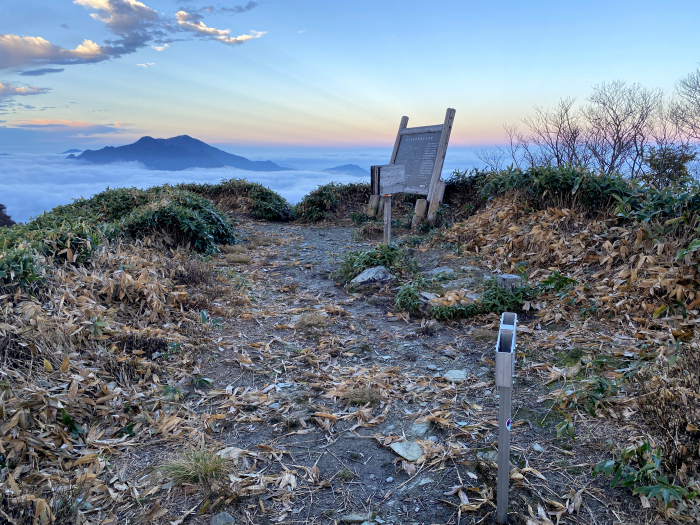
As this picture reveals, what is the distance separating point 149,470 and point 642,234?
5.55 metres

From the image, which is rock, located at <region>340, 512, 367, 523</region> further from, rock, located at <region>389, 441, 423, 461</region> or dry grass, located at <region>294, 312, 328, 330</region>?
dry grass, located at <region>294, 312, 328, 330</region>

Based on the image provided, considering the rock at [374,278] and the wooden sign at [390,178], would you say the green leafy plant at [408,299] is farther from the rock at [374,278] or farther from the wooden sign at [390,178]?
the wooden sign at [390,178]

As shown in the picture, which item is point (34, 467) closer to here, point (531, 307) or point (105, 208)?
point (531, 307)

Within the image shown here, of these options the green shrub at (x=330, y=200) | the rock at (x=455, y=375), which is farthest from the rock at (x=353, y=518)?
the green shrub at (x=330, y=200)

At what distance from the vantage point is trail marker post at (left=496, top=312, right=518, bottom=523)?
2.22 m

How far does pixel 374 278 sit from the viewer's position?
679 centimetres

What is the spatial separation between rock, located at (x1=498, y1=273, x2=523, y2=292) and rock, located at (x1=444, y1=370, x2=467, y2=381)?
175cm

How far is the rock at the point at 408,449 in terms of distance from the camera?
3.08 metres

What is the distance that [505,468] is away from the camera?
2426mm

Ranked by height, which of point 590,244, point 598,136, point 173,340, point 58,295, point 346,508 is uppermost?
point 598,136

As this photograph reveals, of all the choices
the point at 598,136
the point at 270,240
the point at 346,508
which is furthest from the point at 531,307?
the point at 598,136

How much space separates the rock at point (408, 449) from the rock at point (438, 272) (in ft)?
12.3

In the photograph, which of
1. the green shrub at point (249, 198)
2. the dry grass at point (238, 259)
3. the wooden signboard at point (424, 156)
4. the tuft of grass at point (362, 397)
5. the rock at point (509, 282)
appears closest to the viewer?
the tuft of grass at point (362, 397)

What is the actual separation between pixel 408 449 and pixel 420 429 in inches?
10.4
